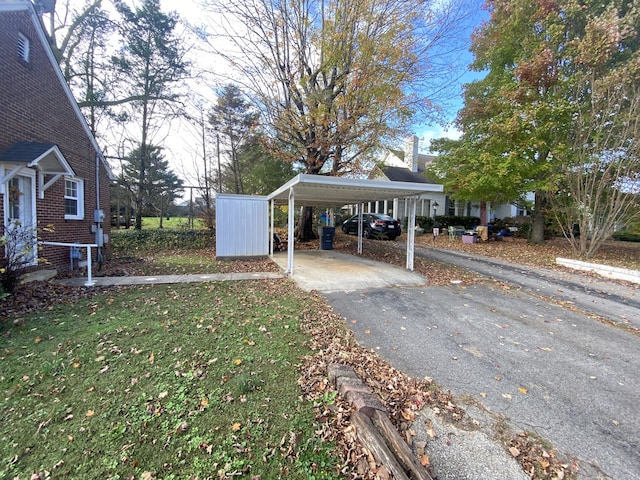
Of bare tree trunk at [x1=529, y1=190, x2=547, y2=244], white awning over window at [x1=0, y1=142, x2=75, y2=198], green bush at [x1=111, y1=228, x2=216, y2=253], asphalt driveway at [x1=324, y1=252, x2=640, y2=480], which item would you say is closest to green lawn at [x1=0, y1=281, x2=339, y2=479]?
asphalt driveway at [x1=324, y1=252, x2=640, y2=480]

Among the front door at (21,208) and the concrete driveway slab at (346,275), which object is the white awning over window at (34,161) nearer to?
the front door at (21,208)

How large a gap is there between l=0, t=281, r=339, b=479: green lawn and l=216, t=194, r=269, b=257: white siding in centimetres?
545

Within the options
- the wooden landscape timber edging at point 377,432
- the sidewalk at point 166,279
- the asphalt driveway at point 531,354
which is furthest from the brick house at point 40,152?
the asphalt driveway at point 531,354

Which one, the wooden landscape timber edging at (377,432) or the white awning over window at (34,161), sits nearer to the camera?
the wooden landscape timber edging at (377,432)

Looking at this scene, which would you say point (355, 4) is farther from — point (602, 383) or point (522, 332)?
point (602, 383)

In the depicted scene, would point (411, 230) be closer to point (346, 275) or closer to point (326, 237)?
point (346, 275)

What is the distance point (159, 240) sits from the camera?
12.0m

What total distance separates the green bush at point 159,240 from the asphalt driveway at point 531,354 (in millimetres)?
8448

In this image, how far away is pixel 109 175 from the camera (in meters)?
9.62

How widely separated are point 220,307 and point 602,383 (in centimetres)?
522

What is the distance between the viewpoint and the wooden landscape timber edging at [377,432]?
6.24 feet

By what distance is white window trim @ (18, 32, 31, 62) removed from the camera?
6.36m

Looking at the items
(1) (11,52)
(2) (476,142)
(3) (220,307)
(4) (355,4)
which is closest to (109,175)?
(1) (11,52)

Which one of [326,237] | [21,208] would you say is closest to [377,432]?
[21,208]
